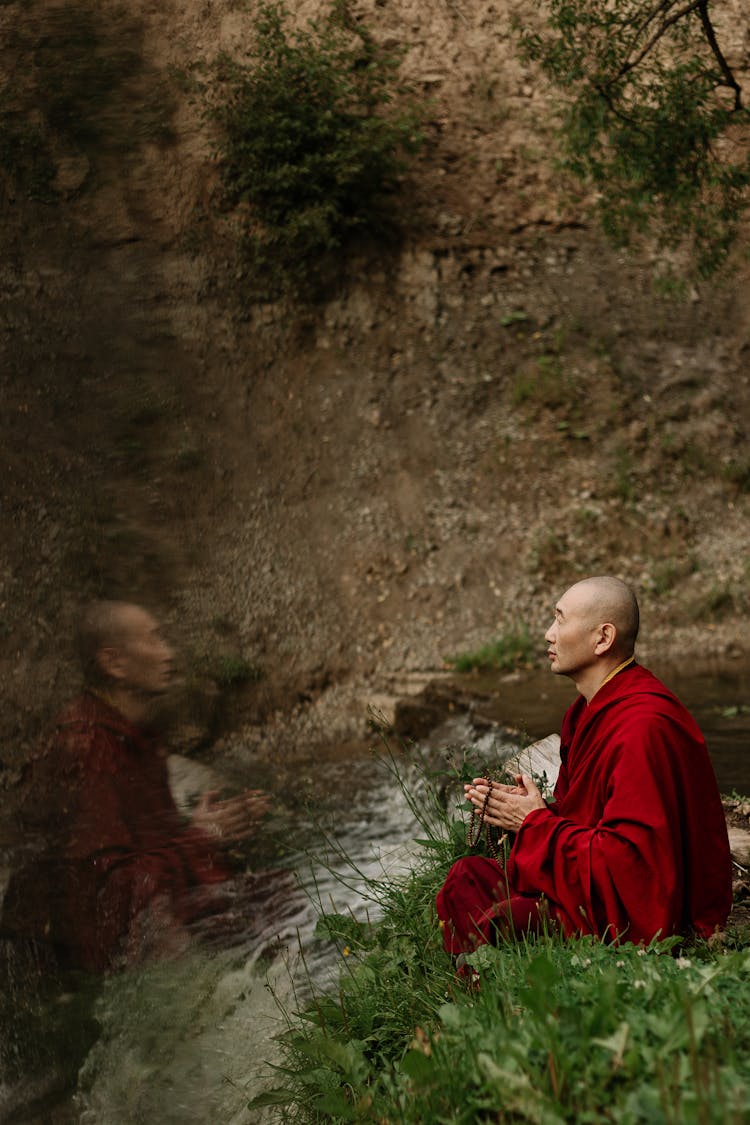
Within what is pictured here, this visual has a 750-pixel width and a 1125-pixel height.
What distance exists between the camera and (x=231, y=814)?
739cm

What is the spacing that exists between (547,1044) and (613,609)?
1.75 meters

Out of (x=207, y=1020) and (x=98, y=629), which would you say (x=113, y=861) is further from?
(x=98, y=629)

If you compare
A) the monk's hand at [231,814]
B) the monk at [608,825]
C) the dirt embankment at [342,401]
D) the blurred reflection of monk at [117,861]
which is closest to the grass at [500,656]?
the dirt embankment at [342,401]

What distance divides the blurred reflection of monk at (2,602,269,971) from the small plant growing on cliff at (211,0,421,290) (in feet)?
28.3

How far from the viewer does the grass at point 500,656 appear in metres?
10.3

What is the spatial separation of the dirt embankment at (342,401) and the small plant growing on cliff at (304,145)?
0.55m

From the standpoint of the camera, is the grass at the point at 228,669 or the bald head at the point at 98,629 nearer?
the bald head at the point at 98,629

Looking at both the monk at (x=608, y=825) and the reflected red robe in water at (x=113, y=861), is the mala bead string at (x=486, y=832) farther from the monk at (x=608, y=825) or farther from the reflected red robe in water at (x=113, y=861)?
the reflected red robe in water at (x=113, y=861)

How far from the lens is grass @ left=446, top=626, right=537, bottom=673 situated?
33.9 feet

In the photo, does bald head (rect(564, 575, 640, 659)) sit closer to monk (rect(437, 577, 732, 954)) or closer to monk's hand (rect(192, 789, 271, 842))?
monk (rect(437, 577, 732, 954))

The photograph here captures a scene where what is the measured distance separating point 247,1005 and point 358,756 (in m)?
4.44

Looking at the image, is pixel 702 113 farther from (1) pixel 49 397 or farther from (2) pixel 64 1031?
(2) pixel 64 1031

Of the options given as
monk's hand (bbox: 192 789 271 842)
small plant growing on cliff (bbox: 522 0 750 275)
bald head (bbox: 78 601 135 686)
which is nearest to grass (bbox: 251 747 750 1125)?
monk's hand (bbox: 192 789 271 842)

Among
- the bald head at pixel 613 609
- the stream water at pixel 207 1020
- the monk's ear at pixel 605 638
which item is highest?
the bald head at pixel 613 609
